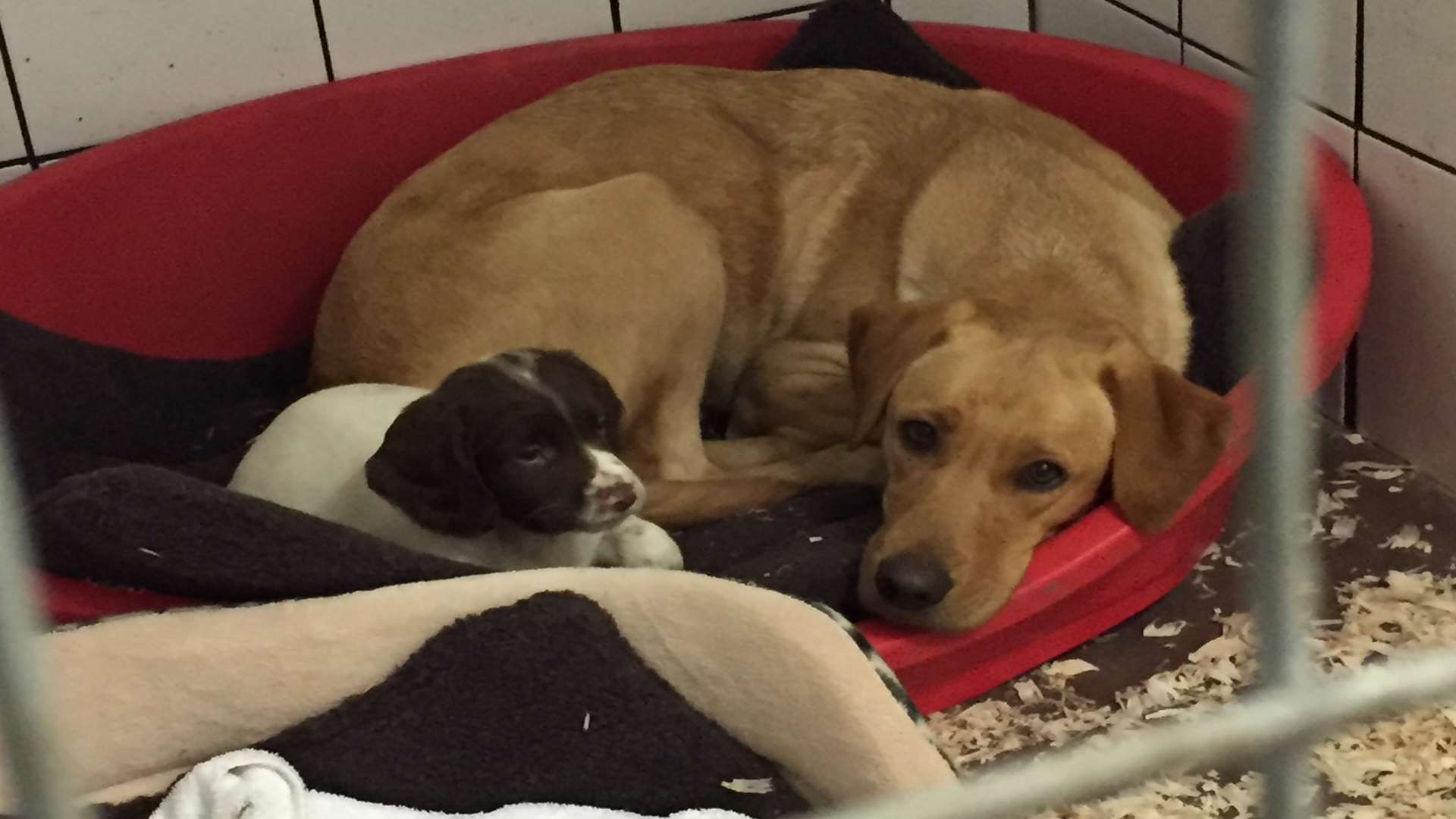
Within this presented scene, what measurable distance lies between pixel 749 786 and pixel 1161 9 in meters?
1.44

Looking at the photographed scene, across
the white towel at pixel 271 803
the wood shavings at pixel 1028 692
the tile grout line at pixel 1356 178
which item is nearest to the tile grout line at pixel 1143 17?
the tile grout line at pixel 1356 178

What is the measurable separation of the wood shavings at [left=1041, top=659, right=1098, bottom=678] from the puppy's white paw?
404mm

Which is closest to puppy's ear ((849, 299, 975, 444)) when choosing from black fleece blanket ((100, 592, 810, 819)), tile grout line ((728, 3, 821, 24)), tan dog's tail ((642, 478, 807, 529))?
tan dog's tail ((642, 478, 807, 529))

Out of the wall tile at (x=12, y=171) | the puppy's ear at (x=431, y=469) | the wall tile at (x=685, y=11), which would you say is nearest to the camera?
the puppy's ear at (x=431, y=469)

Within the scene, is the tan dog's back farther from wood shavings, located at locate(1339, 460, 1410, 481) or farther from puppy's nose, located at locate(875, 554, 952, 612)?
puppy's nose, located at locate(875, 554, 952, 612)

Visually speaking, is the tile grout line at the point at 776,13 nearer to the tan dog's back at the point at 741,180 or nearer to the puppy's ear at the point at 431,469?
the tan dog's back at the point at 741,180

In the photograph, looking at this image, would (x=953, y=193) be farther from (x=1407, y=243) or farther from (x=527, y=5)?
(x=527, y=5)

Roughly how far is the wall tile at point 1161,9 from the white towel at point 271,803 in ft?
4.74

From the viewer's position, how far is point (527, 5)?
2240mm

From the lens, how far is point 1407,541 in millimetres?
1675

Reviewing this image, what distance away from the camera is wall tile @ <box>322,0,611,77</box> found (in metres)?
2.15

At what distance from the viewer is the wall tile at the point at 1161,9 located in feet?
7.00

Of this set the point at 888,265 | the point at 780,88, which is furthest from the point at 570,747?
the point at 780,88

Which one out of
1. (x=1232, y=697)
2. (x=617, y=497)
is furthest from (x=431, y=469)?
(x=1232, y=697)
